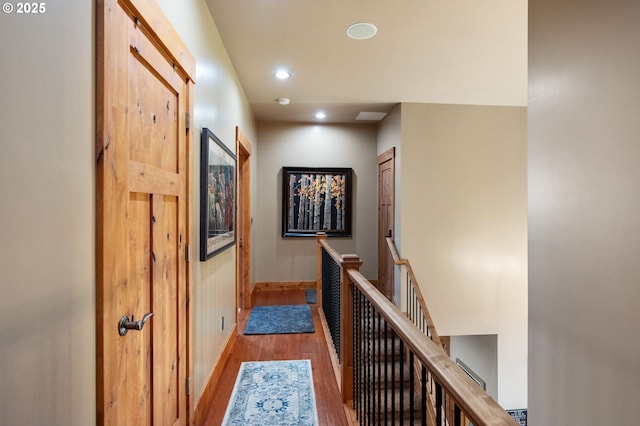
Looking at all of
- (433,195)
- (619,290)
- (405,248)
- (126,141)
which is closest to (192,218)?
(126,141)

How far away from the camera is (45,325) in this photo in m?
0.78

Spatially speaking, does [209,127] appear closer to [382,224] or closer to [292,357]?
[292,357]

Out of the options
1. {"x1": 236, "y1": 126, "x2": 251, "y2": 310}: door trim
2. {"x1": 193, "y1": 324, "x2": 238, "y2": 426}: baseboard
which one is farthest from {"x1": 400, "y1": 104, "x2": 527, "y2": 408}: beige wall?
{"x1": 193, "y1": 324, "x2": 238, "y2": 426}: baseboard

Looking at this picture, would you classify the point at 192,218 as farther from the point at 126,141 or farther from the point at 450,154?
the point at 450,154

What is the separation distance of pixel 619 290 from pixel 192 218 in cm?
203

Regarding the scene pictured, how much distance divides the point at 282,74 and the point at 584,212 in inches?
116

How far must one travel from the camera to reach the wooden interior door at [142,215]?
39.3 inches

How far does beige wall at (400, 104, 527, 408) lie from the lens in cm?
445

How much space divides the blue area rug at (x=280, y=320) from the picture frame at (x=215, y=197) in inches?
47.2

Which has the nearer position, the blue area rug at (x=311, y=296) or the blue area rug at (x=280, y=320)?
the blue area rug at (x=280, y=320)

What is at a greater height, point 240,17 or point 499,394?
point 240,17

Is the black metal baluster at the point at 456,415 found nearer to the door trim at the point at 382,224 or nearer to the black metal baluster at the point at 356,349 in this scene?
the black metal baluster at the point at 356,349

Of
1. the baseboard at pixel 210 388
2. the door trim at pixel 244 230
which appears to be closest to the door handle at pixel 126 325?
the baseboard at pixel 210 388

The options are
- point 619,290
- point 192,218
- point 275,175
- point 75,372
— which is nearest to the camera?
point 75,372
